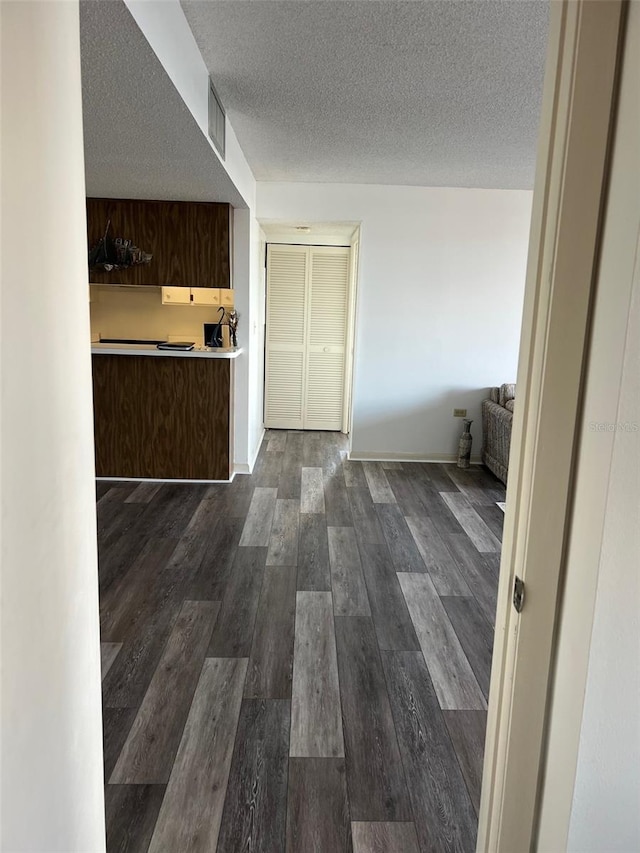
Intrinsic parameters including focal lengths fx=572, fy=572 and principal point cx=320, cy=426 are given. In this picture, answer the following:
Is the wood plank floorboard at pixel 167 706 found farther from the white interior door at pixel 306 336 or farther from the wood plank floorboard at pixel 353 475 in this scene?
the white interior door at pixel 306 336

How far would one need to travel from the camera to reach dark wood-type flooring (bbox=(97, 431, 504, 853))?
62.7 inches

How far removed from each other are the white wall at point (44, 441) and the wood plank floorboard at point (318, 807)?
0.71 m

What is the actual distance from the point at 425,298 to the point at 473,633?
3.45 metres

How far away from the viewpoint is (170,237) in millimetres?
4457

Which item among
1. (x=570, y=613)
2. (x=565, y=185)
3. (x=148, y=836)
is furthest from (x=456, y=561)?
(x=565, y=185)

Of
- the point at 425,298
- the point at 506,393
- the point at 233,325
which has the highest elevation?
the point at 425,298

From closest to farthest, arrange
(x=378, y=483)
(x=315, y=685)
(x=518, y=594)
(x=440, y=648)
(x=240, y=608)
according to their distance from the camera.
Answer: (x=518, y=594)
(x=315, y=685)
(x=440, y=648)
(x=240, y=608)
(x=378, y=483)

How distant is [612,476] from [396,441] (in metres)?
4.73

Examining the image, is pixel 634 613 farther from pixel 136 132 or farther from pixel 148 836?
pixel 136 132

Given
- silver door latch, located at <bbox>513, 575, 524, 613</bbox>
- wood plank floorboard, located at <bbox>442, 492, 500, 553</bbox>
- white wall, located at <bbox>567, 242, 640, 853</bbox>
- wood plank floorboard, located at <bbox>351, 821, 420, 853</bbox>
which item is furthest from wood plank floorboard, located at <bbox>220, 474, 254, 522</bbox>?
white wall, located at <bbox>567, 242, 640, 853</bbox>

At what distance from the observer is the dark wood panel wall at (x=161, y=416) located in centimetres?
449

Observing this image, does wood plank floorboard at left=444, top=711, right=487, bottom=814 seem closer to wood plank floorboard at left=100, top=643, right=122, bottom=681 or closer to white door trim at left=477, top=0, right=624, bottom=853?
white door trim at left=477, top=0, right=624, bottom=853

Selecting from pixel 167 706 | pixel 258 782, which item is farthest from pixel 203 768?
pixel 167 706

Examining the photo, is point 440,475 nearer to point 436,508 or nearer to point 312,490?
point 436,508
